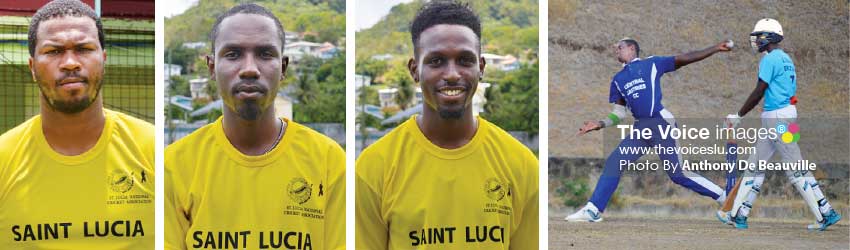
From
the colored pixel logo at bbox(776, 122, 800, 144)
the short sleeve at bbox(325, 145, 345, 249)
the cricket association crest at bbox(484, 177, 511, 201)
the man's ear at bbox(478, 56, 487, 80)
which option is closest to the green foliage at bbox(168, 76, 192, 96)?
the short sleeve at bbox(325, 145, 345, 249)

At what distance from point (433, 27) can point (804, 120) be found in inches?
107

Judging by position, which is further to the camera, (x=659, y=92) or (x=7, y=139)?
(x=659, y=92)

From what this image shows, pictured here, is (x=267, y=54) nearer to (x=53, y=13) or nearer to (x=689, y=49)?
(x=53, y=13)

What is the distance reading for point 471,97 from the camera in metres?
8.24

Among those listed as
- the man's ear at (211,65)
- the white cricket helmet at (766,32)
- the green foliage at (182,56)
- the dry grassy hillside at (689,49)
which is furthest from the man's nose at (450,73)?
the white cricket helmet at (766,32)

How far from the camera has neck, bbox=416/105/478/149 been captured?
27.0 feet

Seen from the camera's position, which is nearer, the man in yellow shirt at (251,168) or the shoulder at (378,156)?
the man in yellow shirt at (251,168)

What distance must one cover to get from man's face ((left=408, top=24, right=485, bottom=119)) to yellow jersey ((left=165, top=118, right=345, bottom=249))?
28.1 inches

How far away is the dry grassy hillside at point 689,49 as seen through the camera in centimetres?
877

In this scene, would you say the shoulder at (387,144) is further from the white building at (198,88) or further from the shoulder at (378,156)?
the white building at (198,88)

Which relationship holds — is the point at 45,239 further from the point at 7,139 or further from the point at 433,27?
the point at 433,27

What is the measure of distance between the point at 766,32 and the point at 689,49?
53 centimetres

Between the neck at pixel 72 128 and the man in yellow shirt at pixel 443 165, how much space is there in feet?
5.60

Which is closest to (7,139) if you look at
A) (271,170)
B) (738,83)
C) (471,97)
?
(271,170)
